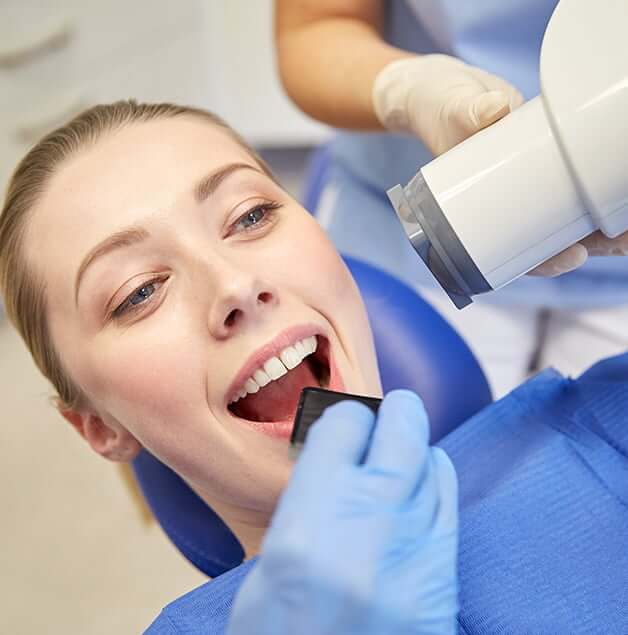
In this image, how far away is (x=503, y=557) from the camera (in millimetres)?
831

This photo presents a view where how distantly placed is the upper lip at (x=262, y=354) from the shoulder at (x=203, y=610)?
18 centimetres

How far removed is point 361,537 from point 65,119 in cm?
205

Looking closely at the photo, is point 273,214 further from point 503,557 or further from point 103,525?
point 103,525

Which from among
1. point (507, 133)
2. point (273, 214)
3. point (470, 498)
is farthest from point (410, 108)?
point (470, 498)

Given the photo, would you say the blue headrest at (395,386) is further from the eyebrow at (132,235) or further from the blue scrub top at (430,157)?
the eyebrow at (132,235)

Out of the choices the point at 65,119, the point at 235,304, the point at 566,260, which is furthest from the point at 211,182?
the point at 65,119

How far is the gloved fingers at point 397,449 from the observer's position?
572 mm

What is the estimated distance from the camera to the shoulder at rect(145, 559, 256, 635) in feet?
2.62

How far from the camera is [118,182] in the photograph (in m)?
0.91

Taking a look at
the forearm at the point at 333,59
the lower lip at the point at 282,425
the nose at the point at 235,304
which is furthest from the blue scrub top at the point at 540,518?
the forearm at the point at 333,59

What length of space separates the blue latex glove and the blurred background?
1.98ft

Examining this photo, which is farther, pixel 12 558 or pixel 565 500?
pixel 12 558

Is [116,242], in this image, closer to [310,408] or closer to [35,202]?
[35,202]

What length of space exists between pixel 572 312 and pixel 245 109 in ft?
5.98
